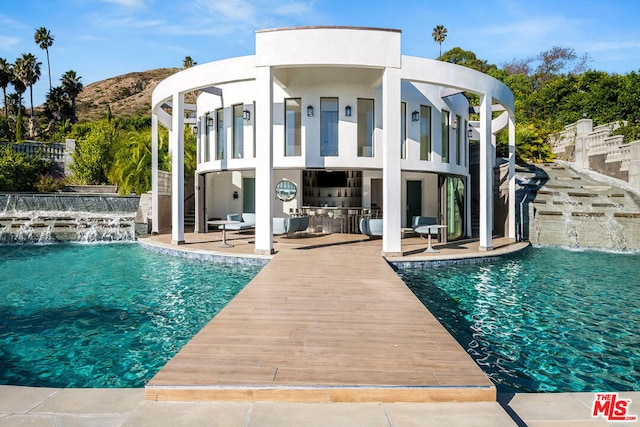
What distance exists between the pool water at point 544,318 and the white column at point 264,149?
3.71 metres

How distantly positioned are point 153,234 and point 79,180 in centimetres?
1475

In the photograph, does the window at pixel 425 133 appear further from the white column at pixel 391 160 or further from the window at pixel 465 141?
the white column at pixel 391 160

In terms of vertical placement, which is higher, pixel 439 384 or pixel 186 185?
pixel 186 185

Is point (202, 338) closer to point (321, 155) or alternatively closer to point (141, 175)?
point (321, 155)

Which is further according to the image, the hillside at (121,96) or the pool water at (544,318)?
the hillside at (121,96)

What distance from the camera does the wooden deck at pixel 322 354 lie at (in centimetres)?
288

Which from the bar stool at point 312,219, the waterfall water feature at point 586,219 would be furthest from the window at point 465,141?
the bar stool at point 312,219

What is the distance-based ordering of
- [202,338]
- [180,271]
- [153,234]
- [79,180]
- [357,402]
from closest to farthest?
1. [357,402]
2. [202,338]
3. [180,271]
4. [153,234]
5. [79,180]

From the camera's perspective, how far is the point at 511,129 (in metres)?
13.9

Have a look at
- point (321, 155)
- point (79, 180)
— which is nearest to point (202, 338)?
point (321, 155)

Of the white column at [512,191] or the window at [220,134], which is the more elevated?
the window at [220,134]

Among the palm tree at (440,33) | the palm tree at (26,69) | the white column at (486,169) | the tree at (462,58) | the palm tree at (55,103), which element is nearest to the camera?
the white column at (486,169)

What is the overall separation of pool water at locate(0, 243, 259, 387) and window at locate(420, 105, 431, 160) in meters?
7.13

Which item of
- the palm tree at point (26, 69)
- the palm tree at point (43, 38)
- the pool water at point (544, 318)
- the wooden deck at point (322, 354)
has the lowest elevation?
the pool water at point (544, 318)
